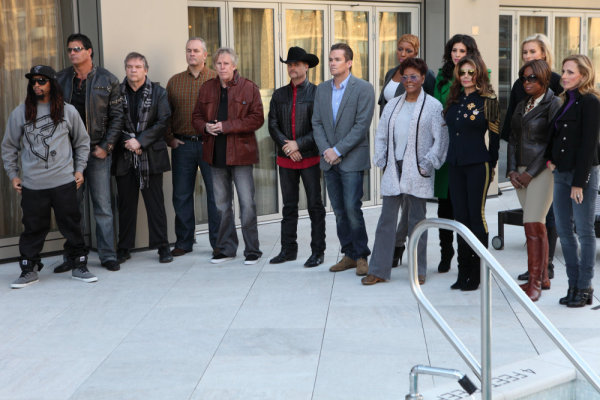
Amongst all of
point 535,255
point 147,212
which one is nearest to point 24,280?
point 147,212

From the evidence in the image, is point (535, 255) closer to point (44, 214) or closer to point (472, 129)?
point (472, 129)

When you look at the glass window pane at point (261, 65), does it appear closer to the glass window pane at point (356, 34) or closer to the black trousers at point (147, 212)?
the glass window pane at point (356, 34)

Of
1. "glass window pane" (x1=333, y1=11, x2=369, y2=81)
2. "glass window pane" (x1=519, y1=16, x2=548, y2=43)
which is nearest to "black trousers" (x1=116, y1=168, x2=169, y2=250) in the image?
"glass window pane" (x1=333, y1=11, x2=369, y2=81)

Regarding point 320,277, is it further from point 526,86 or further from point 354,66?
point 354,66

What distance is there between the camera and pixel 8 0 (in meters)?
7.37

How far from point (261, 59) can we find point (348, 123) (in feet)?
9.34

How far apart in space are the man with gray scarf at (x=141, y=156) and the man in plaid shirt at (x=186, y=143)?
22 cm

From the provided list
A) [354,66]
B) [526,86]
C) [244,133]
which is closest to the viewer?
[526,86]

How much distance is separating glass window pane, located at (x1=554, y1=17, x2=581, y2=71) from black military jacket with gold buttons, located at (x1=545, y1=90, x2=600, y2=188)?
23.9 feet

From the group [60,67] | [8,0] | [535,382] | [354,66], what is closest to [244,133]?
[60,67]

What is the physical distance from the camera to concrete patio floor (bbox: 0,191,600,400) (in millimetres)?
4363

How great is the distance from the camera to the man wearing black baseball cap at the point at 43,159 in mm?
6520

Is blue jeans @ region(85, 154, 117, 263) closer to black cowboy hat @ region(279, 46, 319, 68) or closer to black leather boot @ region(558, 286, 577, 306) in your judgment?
black cowboy hat @ region(279, 46, 319, 68)

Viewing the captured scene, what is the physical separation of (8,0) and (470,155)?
421 centimetres
